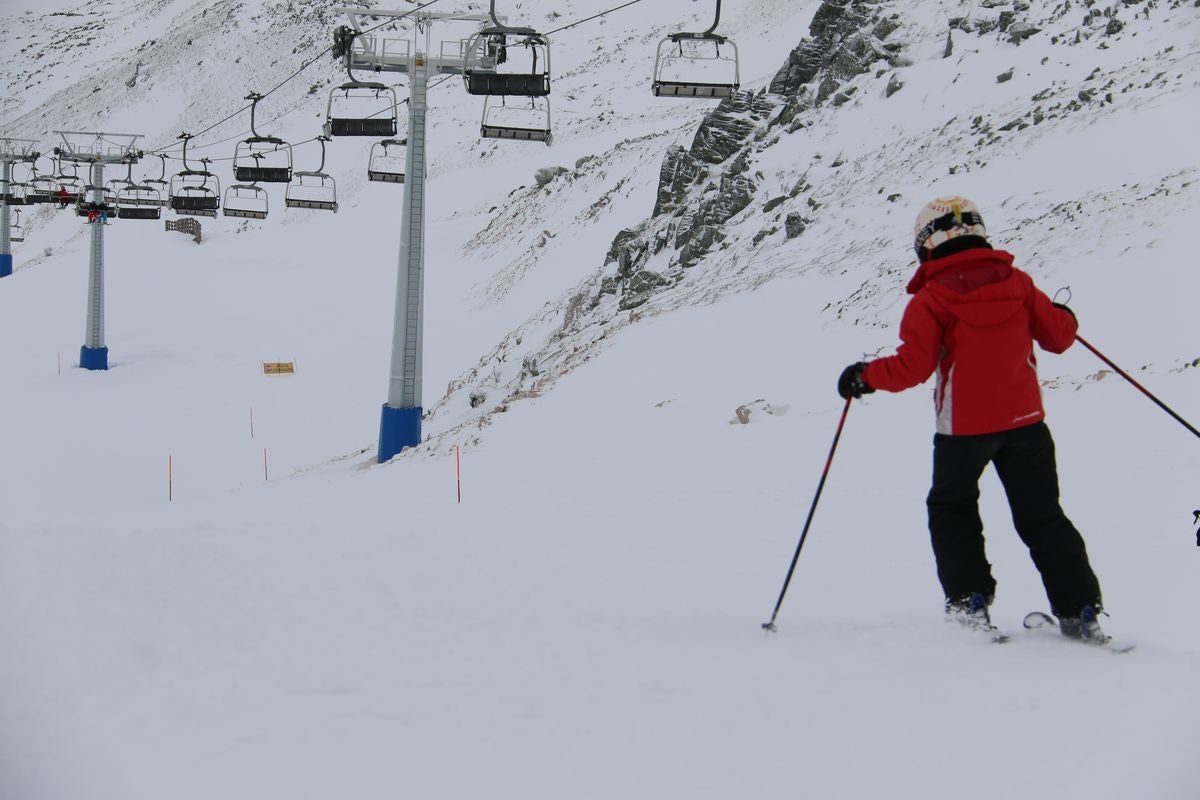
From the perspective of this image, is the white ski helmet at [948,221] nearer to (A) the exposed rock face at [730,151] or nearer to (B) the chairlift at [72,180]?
(A) the exposed rock face at [730,151]

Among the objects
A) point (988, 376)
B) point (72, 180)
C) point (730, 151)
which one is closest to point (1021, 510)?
point (988, 376)

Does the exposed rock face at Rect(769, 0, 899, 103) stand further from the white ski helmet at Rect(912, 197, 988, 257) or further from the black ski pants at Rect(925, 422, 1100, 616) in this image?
the black ski pants at Rect(925, 422, 1100, 616)

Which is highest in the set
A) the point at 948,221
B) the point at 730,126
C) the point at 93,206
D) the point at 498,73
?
the point at 730,126

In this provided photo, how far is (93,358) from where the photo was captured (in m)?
30.2

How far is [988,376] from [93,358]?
103ft

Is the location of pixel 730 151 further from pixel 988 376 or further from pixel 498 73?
pixel 988 376

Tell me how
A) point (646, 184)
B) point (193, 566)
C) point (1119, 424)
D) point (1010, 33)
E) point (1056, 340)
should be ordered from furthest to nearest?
1. point (646, 184)
2. point (1010, 33)
3. point (1119, 424)
4. point (193, 566)
5. point (1056, 340)

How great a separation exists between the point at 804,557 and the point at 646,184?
28.7 metres

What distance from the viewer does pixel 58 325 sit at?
3559 centimetres

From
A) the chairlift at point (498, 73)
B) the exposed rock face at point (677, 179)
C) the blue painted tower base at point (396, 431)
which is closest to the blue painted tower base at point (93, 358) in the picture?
the exposed rock face at point (677, 179)

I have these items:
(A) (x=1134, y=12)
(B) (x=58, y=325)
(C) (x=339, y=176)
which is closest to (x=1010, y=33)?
(A) (x=1134, y=12)

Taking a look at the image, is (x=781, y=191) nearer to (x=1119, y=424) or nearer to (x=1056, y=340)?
(x=1119, y=424)

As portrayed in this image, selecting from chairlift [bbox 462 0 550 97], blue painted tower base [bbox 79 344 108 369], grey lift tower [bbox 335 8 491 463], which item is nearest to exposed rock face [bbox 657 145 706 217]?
grey lift tower [bbox 335 8 491 463]

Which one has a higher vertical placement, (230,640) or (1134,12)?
(1134,12)
